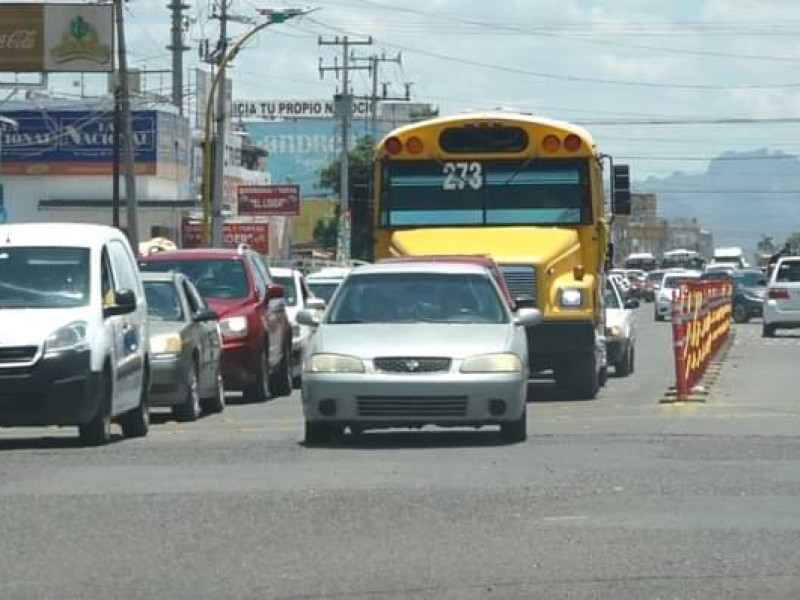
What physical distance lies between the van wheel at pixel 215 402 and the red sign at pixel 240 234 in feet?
147

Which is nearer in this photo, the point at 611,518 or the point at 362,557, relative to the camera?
the point at 362,557

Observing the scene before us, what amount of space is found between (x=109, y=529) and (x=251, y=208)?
59097 mm

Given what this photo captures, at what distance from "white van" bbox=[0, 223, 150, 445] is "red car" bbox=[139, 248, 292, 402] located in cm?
561

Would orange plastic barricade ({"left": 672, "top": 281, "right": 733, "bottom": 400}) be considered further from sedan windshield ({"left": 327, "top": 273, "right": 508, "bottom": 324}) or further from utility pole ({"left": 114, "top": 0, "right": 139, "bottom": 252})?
utility pole ({"left": 114, "top": 0, "right": 139, "bottom": 252})

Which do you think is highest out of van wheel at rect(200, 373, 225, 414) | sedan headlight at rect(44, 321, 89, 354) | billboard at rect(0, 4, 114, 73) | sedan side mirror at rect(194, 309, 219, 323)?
billboard at rect(0, 4, 114, 73)

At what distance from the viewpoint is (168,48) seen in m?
62.1

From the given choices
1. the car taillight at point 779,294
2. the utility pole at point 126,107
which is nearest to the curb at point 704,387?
the car taillight at point 779,294

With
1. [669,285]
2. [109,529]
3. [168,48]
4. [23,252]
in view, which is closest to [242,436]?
[23,252]

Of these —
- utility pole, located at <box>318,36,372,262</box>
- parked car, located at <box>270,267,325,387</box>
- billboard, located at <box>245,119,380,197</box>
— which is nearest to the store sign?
billboard, located at <box>245,119,380,197</box>

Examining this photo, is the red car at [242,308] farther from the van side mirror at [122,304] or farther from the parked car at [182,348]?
the van side mirror at [122,304]

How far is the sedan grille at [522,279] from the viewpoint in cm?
2405

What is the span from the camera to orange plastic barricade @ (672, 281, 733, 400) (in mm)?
23836

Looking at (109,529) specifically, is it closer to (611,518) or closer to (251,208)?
(611,518)

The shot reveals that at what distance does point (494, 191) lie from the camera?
25234 millimetres
